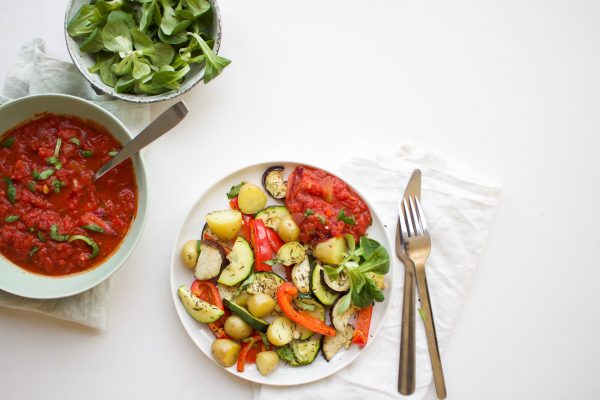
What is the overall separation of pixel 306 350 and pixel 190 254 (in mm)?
791

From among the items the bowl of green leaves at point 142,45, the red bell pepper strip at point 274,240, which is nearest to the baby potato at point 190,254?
the red bell pepper strip at point 274,240

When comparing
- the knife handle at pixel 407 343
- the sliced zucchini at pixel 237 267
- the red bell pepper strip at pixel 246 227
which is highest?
the red bell pepper strip at pixel 246 227

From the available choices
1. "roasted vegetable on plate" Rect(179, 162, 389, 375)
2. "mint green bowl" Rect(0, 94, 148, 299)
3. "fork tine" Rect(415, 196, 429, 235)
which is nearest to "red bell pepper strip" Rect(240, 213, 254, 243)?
"roasted vegetable on plate" Rect(179, 162, 389, 375)

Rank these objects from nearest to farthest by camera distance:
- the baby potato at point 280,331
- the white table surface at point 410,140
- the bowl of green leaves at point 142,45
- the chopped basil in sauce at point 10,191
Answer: the chopped basil in sauce at point 10,191, the bowl of green leaves at point 142,45, the baby potato at point 280,331, the white table surface at point 410,140

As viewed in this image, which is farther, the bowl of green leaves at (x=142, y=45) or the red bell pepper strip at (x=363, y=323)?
the red bell pepper strip at (x=363, y=323)

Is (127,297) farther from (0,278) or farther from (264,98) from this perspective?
(264,98)

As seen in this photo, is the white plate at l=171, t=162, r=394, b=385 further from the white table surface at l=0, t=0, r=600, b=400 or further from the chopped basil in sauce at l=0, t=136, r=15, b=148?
the chopped basil in sauce at l=0, t=136, r=15, b=148

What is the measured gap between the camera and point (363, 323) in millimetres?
2775

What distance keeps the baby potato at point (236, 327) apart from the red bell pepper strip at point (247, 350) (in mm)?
53

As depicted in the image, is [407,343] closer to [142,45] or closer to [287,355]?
[287,355]

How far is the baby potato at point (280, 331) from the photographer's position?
8.85 feet

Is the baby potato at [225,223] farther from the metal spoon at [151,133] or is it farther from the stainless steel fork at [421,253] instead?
the stainless steel fork at [421,253]

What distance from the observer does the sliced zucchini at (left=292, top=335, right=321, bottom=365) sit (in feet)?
8.99

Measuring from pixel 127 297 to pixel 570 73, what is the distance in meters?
2.89
